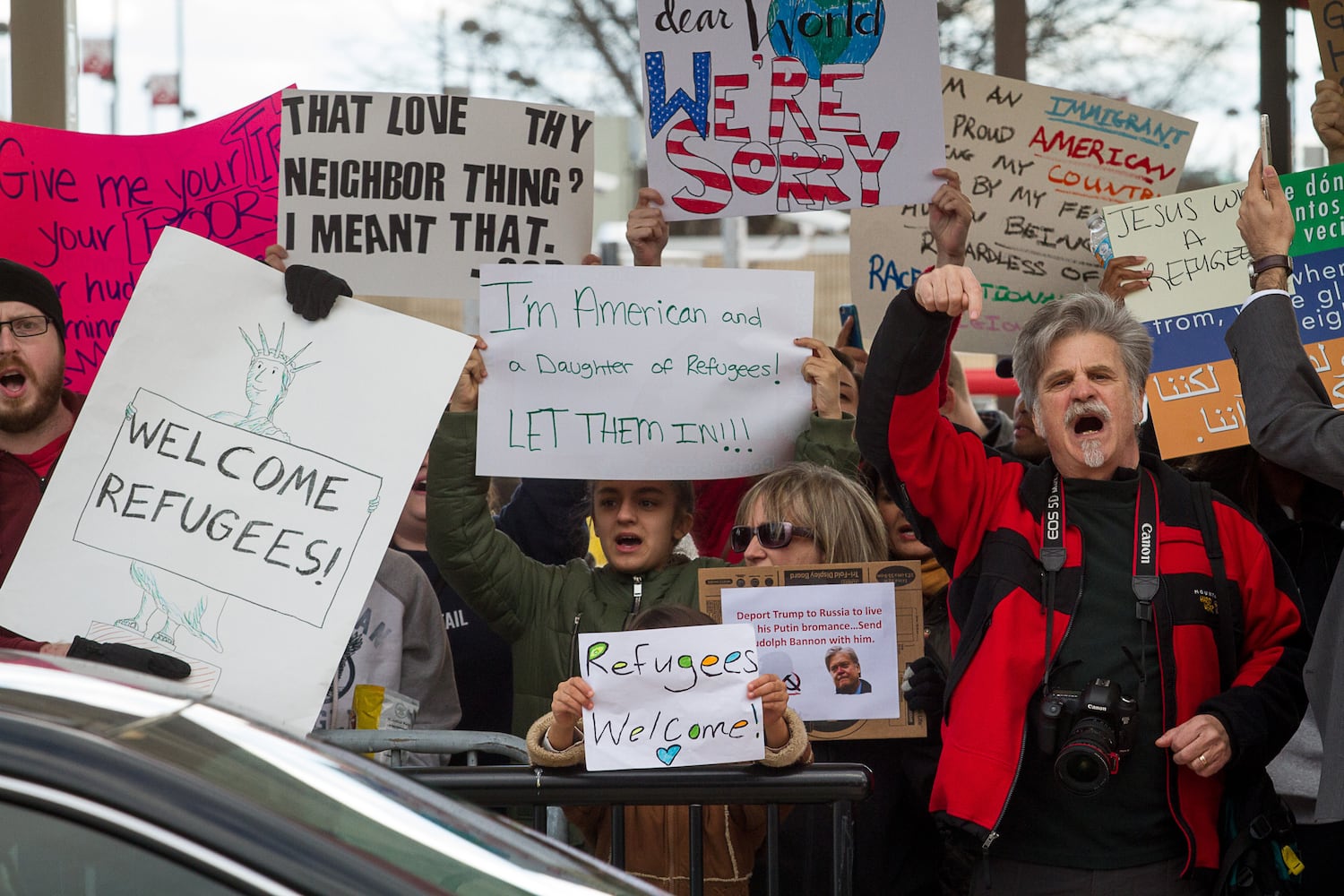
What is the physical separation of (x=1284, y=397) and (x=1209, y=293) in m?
1.44

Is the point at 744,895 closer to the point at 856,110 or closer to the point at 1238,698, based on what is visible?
the point at 1238,698

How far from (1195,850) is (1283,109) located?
440cm

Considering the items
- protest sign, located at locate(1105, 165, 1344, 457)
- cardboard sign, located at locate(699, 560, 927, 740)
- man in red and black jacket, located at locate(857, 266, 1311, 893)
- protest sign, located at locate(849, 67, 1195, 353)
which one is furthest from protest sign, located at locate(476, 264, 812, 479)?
protest sign, located at locate(1105, 165, 1344, 457)

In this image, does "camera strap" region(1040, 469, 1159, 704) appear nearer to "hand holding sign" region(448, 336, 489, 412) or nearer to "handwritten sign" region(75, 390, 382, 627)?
"handwritten sign" region(75, 390, 382, 627)

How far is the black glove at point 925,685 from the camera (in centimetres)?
333

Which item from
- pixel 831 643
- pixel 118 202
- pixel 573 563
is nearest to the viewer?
pixel 831 643

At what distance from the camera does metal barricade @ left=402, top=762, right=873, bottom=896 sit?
272 centimetres

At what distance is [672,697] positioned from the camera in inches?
108

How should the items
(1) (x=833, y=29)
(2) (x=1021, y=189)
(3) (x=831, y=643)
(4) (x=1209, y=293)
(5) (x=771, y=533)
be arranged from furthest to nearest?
(2) (x=1021, y=189) → (4) (x=1209, y=293) → (1) (x=833, y=29) → (5) (x=771, y=533) → (3) (x=831, y=643)

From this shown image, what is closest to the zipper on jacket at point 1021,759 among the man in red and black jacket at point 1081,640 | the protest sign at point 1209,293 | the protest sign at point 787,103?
the man in red and black jacket at point 1081,640

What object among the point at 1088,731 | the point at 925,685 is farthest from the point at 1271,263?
the point at 925,685

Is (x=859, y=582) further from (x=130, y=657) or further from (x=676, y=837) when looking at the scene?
(x=130, y=657)

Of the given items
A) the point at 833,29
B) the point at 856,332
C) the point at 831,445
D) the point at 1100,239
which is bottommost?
the point at 831,445

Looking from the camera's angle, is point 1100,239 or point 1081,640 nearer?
point 1081,640
